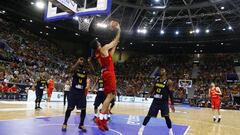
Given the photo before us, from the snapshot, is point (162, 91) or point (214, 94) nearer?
point (162, 91)

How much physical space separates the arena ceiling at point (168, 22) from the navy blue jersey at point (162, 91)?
20.5m

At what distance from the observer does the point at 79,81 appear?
8.38 metres

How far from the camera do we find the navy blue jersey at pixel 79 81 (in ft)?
27.3

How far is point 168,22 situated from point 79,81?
3119 cm

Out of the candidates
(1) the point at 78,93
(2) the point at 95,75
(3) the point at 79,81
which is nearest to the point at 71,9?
(3) the point at 79,81

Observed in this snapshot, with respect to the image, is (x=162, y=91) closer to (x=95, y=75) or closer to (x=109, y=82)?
(x=109, y=82)

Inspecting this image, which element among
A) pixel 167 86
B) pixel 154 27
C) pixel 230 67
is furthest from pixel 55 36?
pixel 167 86

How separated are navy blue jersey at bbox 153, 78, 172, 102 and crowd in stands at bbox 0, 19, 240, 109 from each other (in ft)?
53.2

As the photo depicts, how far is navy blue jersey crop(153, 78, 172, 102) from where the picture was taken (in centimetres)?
834

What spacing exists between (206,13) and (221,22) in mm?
4386

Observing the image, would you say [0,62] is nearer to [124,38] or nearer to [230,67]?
[124,38]

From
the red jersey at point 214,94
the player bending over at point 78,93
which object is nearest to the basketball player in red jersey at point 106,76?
the player bending over at point 78,93

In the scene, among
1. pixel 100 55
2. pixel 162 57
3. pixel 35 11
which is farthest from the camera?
pixel 162 57

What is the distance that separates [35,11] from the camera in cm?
2991
